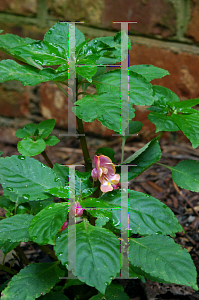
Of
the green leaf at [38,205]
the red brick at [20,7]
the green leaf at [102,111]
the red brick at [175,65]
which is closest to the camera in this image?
the green leaf at [102,111]

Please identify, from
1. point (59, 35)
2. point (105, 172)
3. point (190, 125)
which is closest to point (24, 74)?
point (59, 35)

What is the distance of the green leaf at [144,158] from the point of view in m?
0.77

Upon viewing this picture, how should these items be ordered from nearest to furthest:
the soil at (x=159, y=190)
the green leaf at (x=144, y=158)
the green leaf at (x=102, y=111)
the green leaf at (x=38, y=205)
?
the green leaf at (x=102, y=111)
the green leaf at (x=144, y=158)
the green leaf at (x=38, y=205)
the soil at (x=159, y=190)

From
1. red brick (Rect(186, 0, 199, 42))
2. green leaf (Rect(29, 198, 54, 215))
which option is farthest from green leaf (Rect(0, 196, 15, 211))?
red brick (Rect(186, 0, 199, 42))

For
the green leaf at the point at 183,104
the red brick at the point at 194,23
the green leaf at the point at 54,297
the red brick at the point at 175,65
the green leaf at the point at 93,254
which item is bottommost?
the green leaf at the point at 54,297

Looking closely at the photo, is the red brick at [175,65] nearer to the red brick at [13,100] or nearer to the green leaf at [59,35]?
the red brick at [13,100]

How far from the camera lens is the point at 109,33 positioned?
183cm

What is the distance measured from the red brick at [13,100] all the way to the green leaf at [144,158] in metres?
1.32

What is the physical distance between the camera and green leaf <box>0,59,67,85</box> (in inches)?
27.6

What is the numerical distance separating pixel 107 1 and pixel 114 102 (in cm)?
134

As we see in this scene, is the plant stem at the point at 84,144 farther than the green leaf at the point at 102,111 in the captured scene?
Yes

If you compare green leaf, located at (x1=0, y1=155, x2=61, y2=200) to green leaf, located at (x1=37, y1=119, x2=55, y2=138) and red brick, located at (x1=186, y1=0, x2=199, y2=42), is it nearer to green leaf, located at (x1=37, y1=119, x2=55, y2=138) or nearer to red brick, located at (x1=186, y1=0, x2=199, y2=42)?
green leaf, located at (x1=37, y1=119, x2=55, y2=138)

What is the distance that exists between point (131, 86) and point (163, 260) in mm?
433

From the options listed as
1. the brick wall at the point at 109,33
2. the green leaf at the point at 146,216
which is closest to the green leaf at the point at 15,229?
the green leaf at the point at 146,216
